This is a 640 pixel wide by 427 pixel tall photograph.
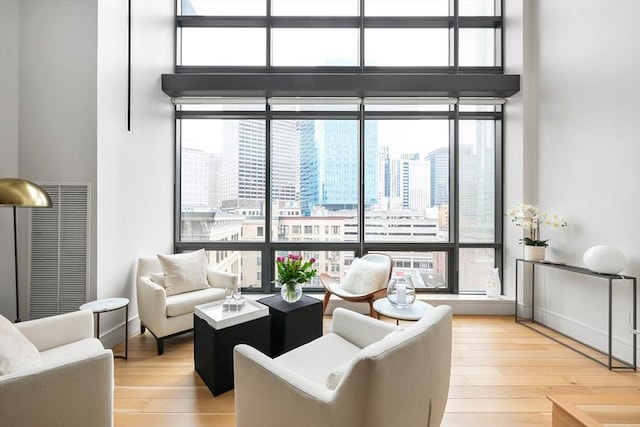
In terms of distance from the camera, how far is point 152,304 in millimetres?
2619

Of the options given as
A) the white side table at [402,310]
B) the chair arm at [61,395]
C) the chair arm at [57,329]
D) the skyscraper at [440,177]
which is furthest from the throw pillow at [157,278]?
the skyscraper at [440,177]

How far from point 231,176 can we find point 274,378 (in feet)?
10.8

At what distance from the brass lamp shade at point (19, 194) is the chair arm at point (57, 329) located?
813mm

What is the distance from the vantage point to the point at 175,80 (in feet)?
11.6

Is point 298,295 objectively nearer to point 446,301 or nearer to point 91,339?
point 91,339

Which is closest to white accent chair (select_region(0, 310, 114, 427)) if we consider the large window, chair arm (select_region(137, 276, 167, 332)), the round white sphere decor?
chair arm (select_region(137, 276, 167, 332))

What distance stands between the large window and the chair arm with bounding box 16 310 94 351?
1.99m

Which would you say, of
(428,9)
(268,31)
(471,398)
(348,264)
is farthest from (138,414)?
(428,9)

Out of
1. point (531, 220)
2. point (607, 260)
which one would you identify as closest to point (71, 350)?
point (607, 260)

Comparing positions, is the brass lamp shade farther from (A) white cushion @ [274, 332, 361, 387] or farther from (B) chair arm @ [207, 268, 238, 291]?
(A) white cushion @ [274, 332, 361, 387]

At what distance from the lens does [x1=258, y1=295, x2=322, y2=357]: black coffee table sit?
7.60ft

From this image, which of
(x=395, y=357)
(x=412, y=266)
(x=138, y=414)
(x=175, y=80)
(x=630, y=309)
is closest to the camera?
(x=395, y=357)

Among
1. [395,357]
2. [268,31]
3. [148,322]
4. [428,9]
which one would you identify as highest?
[428,9]

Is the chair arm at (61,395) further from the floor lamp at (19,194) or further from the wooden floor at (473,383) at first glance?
the floor lamp at (19,194)
